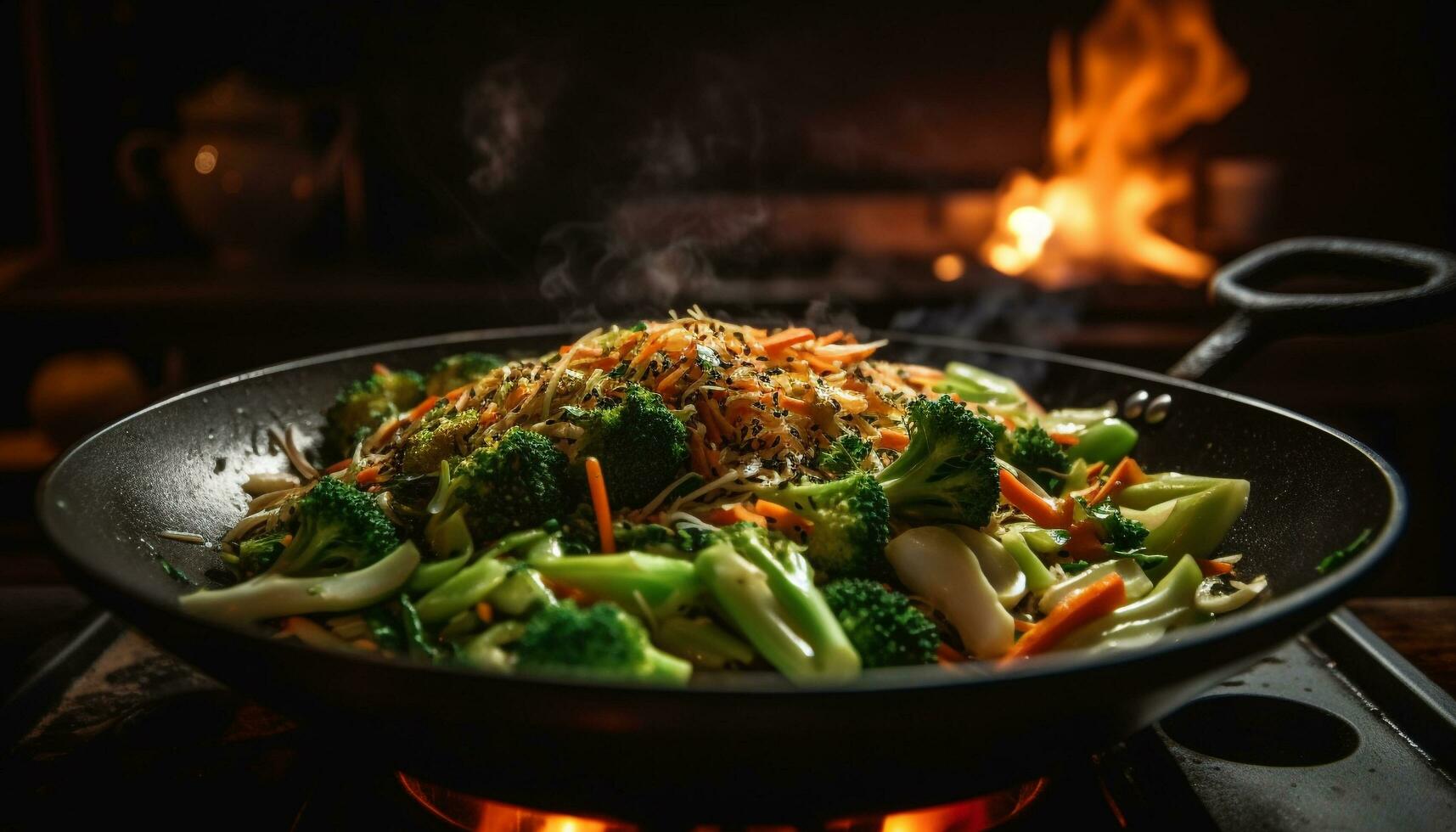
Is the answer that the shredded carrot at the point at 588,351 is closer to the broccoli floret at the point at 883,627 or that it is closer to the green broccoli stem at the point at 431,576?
the green broccoli stem at the point at 431,576

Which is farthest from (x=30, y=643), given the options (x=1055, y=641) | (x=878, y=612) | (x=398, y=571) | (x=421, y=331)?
(x=421, y=331)

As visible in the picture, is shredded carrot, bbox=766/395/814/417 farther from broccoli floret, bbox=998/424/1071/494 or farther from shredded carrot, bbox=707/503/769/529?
broccoli floret, bbox=998/424/1071/494

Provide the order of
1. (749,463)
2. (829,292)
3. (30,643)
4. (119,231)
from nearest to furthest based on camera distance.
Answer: (749,463) → (30,643) → (829,292) → (119,231)

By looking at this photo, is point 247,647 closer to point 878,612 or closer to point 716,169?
point 878,612

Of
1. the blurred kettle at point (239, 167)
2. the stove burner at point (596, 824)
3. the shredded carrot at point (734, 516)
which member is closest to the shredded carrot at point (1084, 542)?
the stove burner at point (596, 824)

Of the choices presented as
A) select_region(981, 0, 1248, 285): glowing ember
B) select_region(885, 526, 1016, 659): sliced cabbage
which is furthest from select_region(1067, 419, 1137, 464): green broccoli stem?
select_region(981, 0, 1248, 285): glowing ember

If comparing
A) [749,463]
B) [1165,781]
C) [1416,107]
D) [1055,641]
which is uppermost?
[1416,107]
